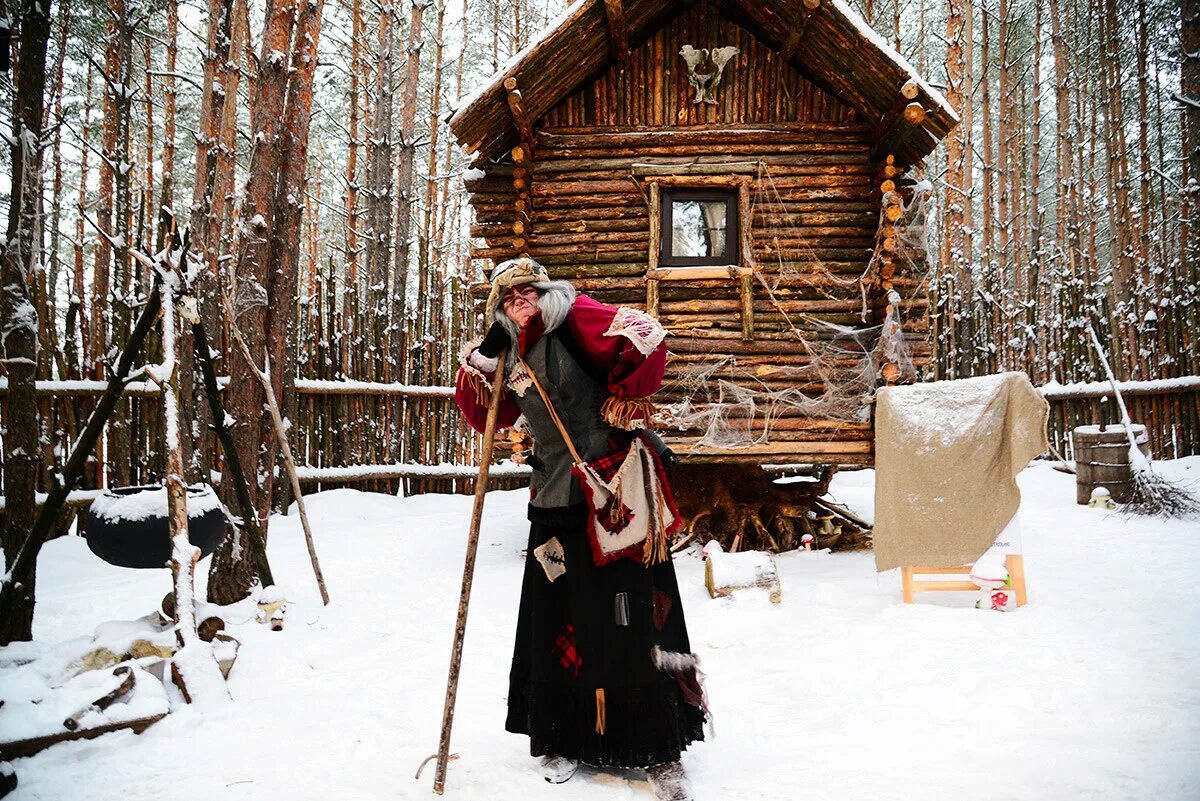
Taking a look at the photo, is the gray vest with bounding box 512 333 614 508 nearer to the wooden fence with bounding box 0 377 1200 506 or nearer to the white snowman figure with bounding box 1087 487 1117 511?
the wooden fence with bounding box 0 377 1200 506

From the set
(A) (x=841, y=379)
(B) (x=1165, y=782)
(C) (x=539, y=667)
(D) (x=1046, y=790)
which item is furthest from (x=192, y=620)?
(A) (x=841, y=379)

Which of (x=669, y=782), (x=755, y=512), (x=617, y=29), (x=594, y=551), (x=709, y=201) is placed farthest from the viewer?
(x=755, y=512)

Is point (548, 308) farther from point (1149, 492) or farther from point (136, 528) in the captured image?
point (1149, 492)

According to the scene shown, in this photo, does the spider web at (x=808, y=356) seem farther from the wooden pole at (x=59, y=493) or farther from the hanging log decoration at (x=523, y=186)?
the wooden pole at (x=59, y=493)

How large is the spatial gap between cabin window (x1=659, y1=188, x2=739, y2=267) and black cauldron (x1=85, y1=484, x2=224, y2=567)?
16.0 feet

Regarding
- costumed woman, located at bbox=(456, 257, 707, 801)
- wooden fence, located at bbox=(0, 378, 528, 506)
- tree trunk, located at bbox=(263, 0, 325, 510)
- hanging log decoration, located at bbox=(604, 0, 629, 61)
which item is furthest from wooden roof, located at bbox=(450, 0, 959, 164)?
costumed woman, located at bbox=(456, 257, 707, 801)

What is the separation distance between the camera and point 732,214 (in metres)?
7.37

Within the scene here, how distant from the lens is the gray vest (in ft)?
9.43

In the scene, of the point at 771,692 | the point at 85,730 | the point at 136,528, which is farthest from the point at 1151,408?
the point at 85,730

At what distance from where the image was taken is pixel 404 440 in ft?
32.7

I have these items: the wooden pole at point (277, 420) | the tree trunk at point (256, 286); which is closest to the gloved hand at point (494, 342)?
the wooden pole at point (277, 420)

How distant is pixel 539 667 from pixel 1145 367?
35.2 ft

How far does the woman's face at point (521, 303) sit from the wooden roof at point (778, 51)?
4.00 metres

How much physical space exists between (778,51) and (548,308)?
19.0 feet
